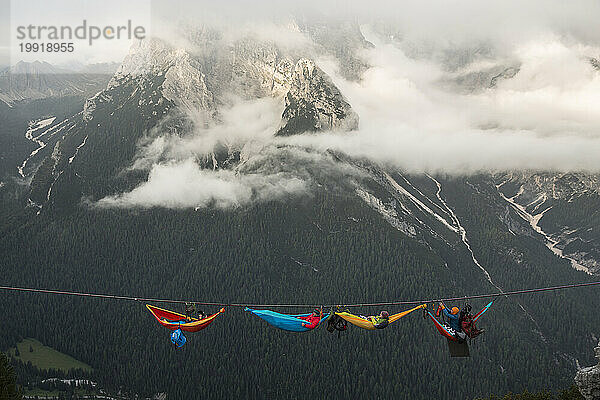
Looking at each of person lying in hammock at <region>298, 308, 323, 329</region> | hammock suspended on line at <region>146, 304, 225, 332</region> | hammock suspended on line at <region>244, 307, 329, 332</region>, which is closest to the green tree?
hammock suspended on line at <region>146, 304, 225, 332</region>

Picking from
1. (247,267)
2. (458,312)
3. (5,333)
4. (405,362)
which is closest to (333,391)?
(405,362)

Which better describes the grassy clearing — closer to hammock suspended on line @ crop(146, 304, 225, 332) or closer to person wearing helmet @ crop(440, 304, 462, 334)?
hammock suspended on line @ crop(146, 304, 225, 332)

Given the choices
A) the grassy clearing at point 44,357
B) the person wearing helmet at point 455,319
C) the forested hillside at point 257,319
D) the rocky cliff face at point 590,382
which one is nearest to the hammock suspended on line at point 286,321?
the person wearing helmet at point 455,319

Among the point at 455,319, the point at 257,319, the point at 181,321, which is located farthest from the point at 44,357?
the point at 455,319

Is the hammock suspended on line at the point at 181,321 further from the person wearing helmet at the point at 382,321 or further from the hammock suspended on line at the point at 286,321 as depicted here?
the person wearing helmet at the point at 382,321

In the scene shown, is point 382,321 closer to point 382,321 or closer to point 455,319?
point 382,321

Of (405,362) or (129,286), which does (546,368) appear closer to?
(405,362)
